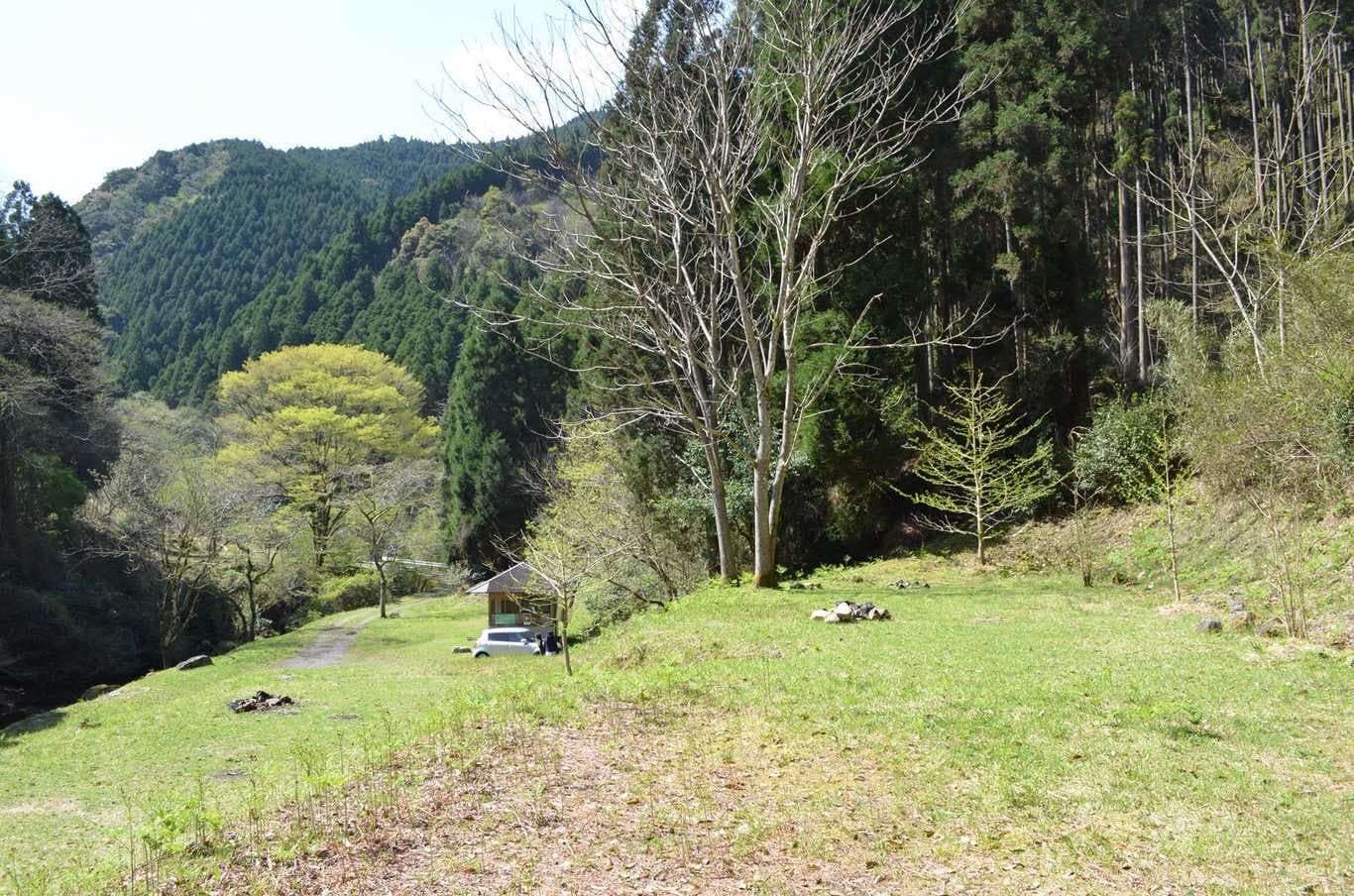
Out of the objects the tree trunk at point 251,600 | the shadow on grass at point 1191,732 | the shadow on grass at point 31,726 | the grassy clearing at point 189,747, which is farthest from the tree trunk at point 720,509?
the tree trunk at point 251,600

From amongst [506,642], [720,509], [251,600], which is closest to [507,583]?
[506,642]

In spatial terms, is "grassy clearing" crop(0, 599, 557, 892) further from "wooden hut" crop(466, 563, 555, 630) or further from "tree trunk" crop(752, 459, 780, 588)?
"tree trunk" crop(752, 459, 780, 588)

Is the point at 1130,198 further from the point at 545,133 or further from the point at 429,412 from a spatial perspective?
the point at 429,412

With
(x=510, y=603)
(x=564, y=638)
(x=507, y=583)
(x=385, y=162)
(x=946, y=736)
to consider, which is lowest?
(x=510, y=603)

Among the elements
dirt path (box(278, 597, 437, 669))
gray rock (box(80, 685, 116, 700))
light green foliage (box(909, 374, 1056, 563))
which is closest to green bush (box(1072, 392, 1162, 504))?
light green foliage (box(909, 374, 1056, 563))

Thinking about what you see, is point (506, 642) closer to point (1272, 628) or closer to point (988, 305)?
point (988, 305)

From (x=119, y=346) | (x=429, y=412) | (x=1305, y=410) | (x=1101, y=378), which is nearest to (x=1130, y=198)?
(x=1101, y=378)

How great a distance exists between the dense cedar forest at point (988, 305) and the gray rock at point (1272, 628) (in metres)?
4.40

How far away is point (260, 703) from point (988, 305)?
1733cm

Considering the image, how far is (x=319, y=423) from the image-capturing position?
128 ft

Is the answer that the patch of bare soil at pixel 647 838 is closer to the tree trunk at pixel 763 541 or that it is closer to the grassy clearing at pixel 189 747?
the grassy clearing at pixel 189 747

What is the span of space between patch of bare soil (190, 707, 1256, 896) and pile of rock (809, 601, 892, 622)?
17.4 feet

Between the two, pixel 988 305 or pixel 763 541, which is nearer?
pixel 763 541

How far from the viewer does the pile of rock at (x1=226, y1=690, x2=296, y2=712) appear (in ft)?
47.7
